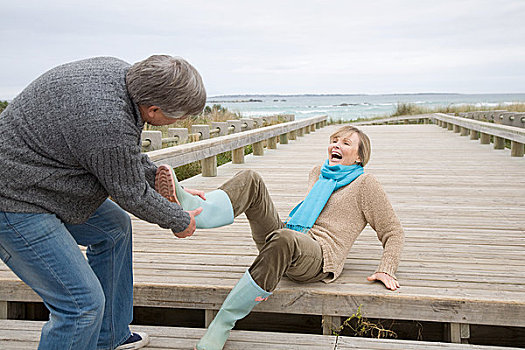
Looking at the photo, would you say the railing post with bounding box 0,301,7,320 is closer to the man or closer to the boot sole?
the man

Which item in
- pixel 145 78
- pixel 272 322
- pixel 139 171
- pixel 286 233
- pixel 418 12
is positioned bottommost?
pixel 272 322

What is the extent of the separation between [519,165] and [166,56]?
245 inches

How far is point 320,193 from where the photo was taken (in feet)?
9.47

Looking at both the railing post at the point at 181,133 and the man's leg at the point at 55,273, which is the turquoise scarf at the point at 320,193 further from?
the railing post at the point at 181,133

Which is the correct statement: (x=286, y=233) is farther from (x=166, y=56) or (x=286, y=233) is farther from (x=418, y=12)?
(x=418, y=12)

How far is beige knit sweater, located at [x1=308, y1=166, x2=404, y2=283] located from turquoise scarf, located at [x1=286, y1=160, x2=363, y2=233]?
0.14 feet

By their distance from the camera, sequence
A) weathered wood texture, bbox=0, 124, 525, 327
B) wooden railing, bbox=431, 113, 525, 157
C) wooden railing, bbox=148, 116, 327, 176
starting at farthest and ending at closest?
wooden railing, bbox=431, 113, 525, 157
wooden railing, bbox=148, 116, 327, 176
weathered wood texture, bbox=0, 124, 525, 327

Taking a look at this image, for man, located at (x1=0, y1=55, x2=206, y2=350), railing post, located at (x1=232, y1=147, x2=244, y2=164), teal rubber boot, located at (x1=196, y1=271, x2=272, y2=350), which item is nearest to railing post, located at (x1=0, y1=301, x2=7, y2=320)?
man, located at (x1=0, y1=55, x2=206, y2=350)

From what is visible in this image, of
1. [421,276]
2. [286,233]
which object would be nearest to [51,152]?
[286,233]

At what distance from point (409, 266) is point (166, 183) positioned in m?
1.44

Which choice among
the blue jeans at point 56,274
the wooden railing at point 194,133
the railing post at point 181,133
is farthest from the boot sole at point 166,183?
the railing post at point 181,133

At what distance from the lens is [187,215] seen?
2123mm

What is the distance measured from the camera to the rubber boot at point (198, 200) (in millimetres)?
2232

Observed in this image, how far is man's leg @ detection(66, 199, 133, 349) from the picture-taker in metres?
2.21
